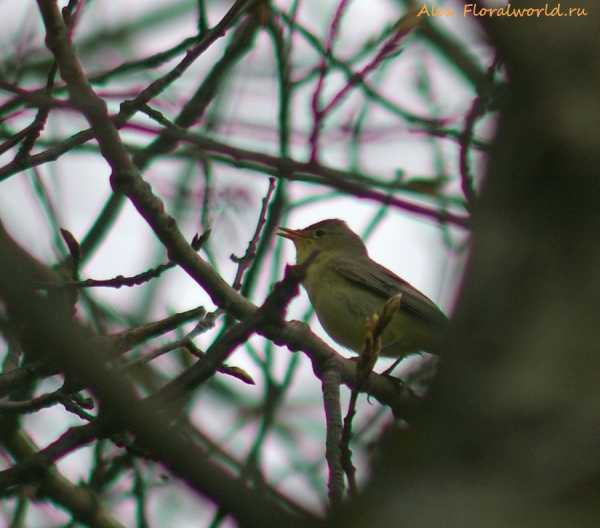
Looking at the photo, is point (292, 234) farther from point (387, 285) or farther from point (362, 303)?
point (362, 303)

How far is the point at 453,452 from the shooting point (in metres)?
1.59

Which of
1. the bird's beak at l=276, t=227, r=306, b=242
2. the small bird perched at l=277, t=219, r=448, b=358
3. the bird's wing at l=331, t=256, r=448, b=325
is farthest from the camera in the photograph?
the bird's beak at l=276, t=227, r=306, b=242

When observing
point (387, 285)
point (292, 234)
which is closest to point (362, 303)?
point (387, 285)

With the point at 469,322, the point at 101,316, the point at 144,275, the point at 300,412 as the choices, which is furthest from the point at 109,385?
the point at 300,412

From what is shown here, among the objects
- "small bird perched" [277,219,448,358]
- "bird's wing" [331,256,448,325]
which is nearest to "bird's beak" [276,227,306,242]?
"small bird perched" [277,219,448,358]

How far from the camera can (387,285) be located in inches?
287

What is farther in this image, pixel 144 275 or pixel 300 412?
pixel 300 412

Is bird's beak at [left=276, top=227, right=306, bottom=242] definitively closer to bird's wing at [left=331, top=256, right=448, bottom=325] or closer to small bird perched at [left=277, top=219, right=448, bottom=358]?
small bird perched at [left=277, top=219, right=448, bottom=358]

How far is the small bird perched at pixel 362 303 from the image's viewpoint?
6.68 meters

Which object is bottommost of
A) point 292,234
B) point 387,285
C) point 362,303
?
point 362,303

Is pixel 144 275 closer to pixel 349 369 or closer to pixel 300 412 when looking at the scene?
pixel 349 369

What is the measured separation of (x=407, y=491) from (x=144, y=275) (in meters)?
2.16

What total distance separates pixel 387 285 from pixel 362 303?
507mm

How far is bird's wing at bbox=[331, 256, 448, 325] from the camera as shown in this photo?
22.3 feet
